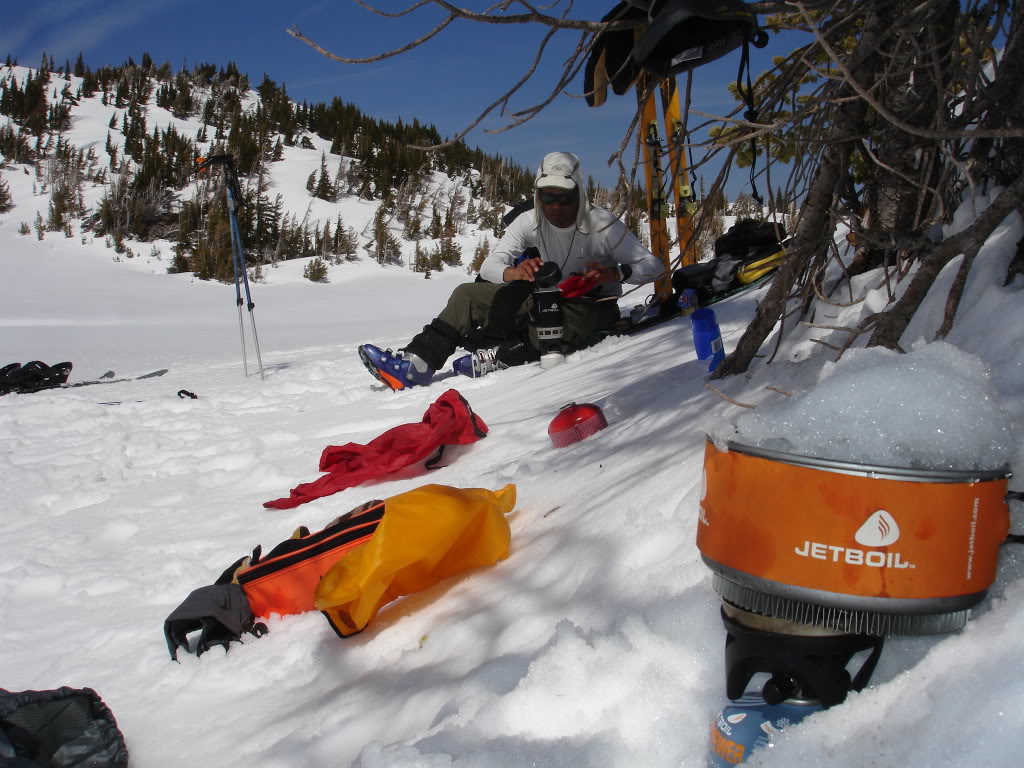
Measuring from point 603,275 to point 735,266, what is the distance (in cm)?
106

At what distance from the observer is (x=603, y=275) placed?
15.8 feet

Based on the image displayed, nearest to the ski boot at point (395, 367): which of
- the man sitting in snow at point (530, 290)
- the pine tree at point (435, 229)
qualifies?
the man sitting in snow at point (530, 290)

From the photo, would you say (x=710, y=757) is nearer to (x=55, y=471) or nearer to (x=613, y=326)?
(x=55, y=471)

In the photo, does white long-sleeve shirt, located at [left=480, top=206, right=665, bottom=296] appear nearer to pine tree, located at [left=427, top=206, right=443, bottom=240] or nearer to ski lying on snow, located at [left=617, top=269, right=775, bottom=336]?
ski lying on snow, located at [left=617, top=269, right=775, bottom=336]

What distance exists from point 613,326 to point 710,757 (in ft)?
13.9

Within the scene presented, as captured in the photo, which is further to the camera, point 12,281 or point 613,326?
point 12,281

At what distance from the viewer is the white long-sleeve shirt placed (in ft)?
16.3

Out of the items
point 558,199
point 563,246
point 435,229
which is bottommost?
point 563,246

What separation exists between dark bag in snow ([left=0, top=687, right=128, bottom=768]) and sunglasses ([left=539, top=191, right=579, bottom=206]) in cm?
396

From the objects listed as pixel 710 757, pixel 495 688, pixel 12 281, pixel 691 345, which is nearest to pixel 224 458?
pixel 691 345

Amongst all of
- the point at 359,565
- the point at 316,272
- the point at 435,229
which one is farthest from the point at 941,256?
the point at 435,229

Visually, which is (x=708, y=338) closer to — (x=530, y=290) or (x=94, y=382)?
(x=530, y=290)

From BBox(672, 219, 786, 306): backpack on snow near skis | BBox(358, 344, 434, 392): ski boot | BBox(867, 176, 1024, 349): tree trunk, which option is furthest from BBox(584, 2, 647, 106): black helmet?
BBox(672, 219, 786, 306): backpack on snow near skis

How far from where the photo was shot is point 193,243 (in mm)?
13281
